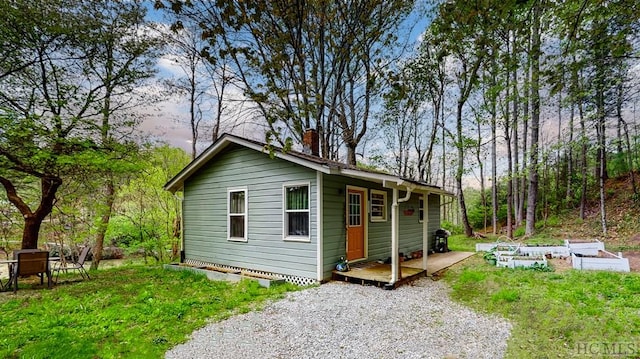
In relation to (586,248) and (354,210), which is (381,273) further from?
(586,248)

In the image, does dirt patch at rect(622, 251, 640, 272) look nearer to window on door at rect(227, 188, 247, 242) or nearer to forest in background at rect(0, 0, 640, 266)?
forest in background at rect(0, 0, 640, 266)

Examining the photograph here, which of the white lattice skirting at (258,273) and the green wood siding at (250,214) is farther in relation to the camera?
the green wood siding at (250,214)

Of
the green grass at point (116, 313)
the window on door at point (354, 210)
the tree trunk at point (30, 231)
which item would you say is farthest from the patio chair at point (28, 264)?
the window on door at point (354, 210)

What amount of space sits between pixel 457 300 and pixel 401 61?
464 inches

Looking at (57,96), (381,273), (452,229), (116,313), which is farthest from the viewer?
(452,229)

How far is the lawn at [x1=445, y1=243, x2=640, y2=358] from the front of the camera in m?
3.40

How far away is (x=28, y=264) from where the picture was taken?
6691 mm

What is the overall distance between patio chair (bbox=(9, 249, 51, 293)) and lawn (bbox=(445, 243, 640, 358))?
8.78 m

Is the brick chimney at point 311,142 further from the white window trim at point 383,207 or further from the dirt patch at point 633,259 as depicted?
the dirt patch at point 633,259

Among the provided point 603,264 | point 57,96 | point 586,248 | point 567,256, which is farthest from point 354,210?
point 57,96

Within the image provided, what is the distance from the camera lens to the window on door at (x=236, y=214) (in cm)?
808

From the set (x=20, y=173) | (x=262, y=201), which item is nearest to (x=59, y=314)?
(x=262, y=201)

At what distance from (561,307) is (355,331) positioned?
2964 millimetres

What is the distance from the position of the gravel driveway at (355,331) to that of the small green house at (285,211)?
1.18 meters
